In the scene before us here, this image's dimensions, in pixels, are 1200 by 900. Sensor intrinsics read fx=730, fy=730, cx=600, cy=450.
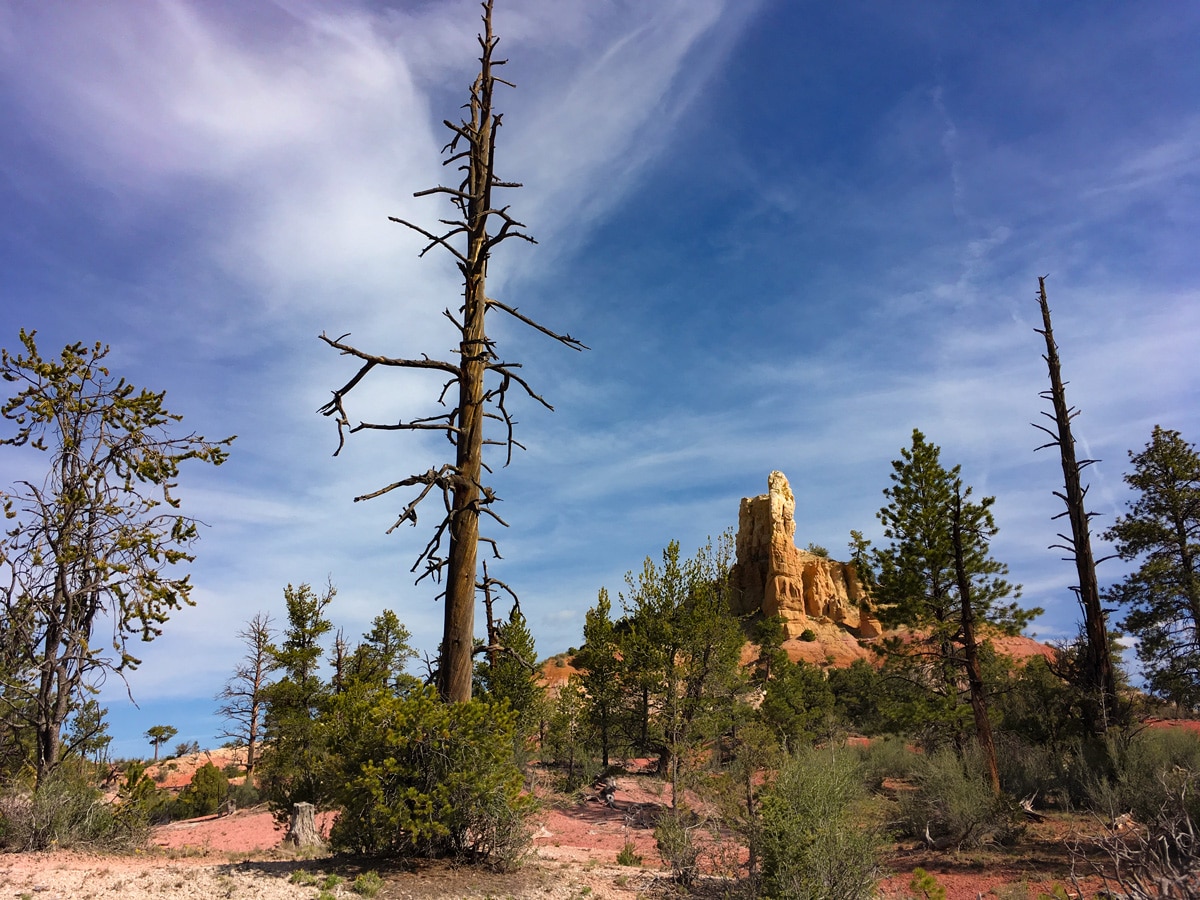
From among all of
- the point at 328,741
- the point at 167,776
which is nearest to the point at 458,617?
the point at 328,741

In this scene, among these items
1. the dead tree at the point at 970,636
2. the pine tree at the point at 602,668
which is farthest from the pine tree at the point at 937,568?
the pine tree at the point at 602,668

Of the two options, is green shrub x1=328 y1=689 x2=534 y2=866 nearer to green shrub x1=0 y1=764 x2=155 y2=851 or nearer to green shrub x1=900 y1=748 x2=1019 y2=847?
green shrub x1=0 y1=764 x2=155 y2=851

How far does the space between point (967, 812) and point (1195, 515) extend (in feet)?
54.8

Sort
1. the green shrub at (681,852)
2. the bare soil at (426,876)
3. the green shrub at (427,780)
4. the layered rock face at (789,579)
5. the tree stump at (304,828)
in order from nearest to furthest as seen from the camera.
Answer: the bare soil at (426,876) < the green shrub at (427,780) < the green shrub at (681,852) < the tree stump at (304,828) < the layered rock face at (789,579)

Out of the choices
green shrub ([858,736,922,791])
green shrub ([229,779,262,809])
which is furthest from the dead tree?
green shrub ([229,779,262,809])

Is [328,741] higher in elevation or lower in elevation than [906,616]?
lower

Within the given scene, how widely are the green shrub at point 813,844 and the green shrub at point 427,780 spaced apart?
9.65 ft

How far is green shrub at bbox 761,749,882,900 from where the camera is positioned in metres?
8.04

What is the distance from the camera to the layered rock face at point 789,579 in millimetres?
79312

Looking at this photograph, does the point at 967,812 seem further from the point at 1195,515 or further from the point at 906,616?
the point at 1195,515

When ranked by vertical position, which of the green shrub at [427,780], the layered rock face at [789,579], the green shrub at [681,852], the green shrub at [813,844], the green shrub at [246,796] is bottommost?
the green shrub at [246,796]

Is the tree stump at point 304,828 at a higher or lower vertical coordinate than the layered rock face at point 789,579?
lower

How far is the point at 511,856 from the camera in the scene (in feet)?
24.5

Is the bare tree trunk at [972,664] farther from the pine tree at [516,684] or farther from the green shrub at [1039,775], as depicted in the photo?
the pine tree at [516,684]
